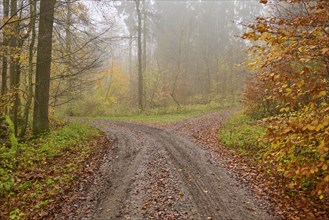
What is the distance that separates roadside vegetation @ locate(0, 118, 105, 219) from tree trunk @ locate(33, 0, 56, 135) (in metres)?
0.78

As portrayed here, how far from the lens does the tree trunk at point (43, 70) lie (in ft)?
38.6

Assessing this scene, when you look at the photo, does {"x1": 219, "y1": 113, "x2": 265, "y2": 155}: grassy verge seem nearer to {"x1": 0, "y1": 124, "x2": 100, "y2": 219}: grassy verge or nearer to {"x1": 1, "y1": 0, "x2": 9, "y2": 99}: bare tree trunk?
{"x1": 0, "y1": 124, "x2": 100, "y2": 219}: grassy verge

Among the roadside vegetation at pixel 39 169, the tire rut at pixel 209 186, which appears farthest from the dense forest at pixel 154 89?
the tire rut at pixel 209 186

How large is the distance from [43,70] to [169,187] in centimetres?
840

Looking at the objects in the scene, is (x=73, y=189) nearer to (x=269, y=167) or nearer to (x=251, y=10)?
(x=269, y=167)

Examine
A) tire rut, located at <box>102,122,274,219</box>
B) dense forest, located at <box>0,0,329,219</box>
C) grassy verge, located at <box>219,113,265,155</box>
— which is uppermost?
dense forest, located at <box>0,0,329,219</box>

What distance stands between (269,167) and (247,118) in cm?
898

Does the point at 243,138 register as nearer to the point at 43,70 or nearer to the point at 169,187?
the point at 169,187

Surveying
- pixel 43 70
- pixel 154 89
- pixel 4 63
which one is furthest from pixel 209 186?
pixel 154 89

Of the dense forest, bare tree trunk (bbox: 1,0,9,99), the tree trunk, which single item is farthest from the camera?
the tree trunk

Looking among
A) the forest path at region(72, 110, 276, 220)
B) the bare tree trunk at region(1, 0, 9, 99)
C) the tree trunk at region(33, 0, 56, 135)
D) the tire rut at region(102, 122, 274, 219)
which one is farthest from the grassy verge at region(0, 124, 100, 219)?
the tire rut at region(102, 122, 274, 219)

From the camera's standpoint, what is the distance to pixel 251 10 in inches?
1519

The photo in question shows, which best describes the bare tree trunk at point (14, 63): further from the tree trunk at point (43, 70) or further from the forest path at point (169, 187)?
the forest path at point (169, 187)

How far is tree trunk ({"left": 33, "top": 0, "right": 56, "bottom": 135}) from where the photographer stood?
11766mm
